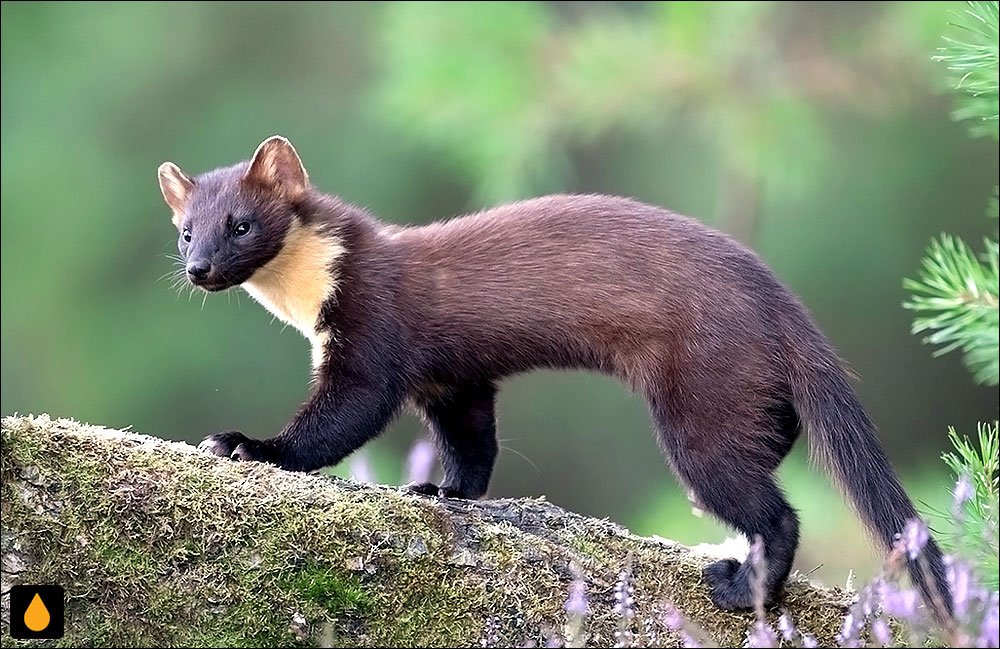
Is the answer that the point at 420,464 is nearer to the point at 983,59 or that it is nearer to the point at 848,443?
the point at 848,443

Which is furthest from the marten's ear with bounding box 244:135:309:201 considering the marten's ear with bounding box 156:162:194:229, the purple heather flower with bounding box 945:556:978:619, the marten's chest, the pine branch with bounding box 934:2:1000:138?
the purple heather flower with bounding box 945:556:978:619

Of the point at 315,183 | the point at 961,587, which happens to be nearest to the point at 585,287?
the point at 961,587

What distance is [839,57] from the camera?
7387 mm

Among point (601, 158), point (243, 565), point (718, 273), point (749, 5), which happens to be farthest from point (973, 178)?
point (243, 565)

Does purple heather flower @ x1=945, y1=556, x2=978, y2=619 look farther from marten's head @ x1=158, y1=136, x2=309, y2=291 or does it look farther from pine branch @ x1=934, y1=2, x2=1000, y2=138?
marten's head @ x1=158, y1=136, x2=309, y2=291

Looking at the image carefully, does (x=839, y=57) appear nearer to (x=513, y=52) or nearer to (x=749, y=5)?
(x=749, y=5)

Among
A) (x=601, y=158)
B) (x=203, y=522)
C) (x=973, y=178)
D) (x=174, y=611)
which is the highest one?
(x=601, y=158)

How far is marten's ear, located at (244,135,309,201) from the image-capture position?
4.96m

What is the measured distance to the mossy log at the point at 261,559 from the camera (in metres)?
3.18

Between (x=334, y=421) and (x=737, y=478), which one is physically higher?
(x=334, y=421)

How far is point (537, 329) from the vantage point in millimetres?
4602

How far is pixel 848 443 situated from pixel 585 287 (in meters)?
0.99

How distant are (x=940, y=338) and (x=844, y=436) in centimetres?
62

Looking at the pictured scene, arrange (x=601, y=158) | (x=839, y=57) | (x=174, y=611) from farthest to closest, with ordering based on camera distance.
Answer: (x=601, y=158) → (x=839, y=57) → (x=174, y=611)
